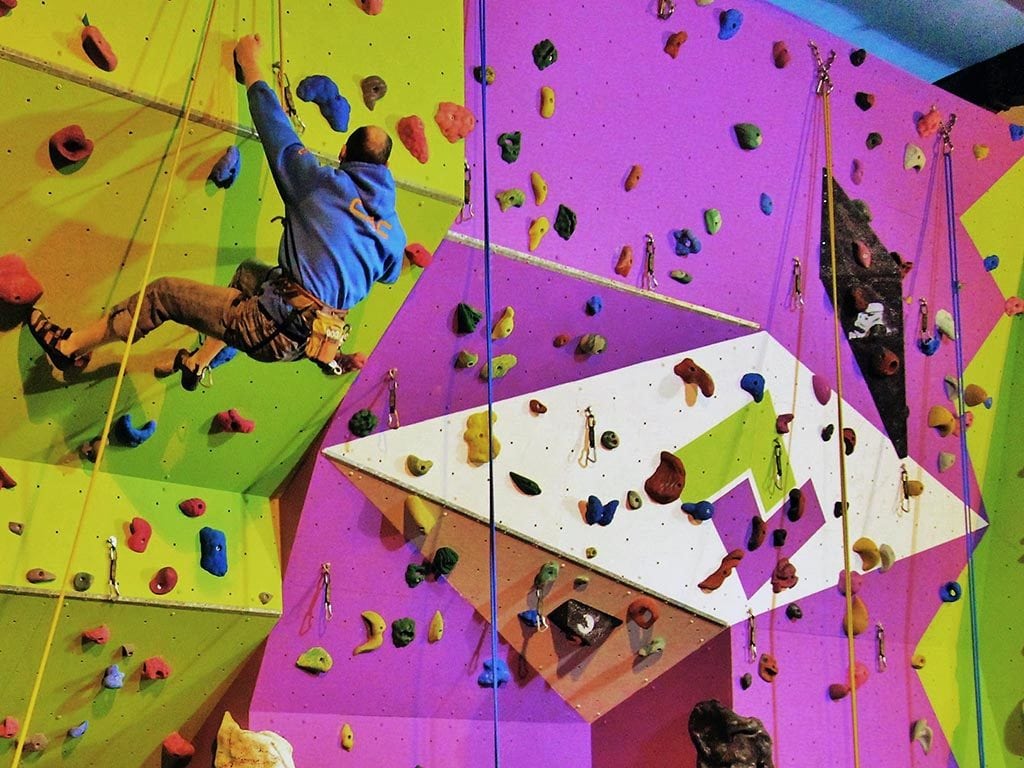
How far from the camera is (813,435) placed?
12.5 feet

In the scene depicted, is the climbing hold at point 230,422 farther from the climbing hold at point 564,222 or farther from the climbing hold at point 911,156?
the climbing hold at point 911,156

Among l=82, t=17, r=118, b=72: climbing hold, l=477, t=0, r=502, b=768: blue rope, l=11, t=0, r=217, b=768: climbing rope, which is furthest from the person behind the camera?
l=477, t=0, r=502, b=768: blue rope

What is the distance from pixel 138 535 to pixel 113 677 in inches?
12.7

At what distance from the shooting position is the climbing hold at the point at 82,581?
2.69m

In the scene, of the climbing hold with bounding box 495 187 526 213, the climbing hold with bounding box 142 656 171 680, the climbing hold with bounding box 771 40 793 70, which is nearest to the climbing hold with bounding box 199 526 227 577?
the climbing hold with bounding box 142 656 171 680

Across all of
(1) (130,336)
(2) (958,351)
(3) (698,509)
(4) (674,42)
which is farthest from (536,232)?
(2) (958,351)

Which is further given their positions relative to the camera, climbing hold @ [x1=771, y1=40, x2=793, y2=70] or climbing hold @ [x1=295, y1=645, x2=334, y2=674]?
climbing hold @ [x1=771, y1=40, x2=793, y2=70]

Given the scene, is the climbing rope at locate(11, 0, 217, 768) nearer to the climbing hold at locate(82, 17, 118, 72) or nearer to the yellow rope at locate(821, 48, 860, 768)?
the climbing hold at locate(82, 17, 118, 72)

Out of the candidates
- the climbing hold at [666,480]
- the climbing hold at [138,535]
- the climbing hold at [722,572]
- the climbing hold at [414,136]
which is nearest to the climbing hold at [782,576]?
the climbing hold at [722,572]

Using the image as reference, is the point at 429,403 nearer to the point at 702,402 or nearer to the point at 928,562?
the point at 702,402

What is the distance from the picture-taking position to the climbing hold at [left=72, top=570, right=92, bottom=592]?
2.69m

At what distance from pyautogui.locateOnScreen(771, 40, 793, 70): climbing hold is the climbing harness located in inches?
58.3

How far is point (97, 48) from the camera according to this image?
92.2 inches

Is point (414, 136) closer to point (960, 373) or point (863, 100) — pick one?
point (863, 100)
